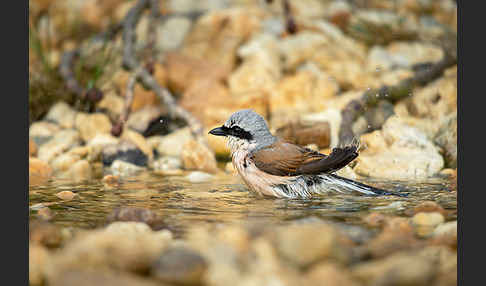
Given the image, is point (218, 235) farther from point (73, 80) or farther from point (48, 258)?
point (73, 80)

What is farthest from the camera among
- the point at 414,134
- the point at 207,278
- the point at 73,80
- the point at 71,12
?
the point at 71,12

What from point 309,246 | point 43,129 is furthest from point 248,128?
point 43,129

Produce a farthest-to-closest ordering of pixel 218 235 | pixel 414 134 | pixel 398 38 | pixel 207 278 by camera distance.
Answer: pixel 398 38, pixel 414 134, pixel 218 235, pixel 207 278

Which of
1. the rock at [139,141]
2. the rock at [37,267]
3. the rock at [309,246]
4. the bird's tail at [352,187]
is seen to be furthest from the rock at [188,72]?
the rock at [309,246]

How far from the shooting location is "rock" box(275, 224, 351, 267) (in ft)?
10.5

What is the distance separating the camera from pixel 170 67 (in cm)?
1113

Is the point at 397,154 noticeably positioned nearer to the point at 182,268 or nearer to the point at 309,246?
the point at 309,246

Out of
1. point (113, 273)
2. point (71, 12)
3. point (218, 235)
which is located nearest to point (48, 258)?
point (113, 273)

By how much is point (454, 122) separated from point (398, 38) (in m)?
4.13

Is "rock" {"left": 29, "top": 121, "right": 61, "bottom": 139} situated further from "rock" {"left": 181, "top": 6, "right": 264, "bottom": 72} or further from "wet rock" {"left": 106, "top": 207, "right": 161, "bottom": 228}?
"wet rock" {"left": 106, "top": 207, "right": 161, "bottom": 228}

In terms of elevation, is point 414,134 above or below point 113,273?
above

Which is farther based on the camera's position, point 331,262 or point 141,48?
point 141,48

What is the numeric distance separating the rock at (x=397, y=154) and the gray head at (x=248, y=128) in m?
1.80

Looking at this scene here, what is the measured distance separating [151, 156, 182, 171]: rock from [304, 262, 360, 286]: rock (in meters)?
5.60
